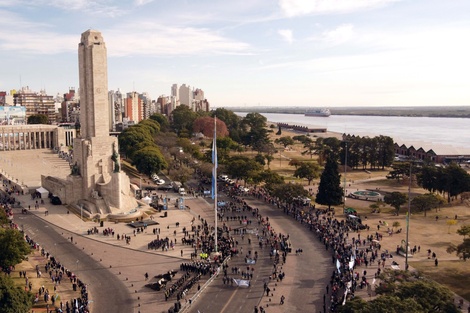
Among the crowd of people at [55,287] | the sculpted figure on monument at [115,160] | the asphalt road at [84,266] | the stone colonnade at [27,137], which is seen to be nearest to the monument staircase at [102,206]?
the sculpted figure on monument at [115,160]

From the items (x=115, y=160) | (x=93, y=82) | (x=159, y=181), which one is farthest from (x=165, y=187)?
(x=93, y=82)

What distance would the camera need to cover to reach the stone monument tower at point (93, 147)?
176 feet

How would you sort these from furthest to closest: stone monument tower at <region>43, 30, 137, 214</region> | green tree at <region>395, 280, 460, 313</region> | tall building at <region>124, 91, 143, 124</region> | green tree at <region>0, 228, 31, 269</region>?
tall building at <region>124, 91, 143, 124</region>, stone monument tower at <region>43, 30, 137, 214</region>, green tree at <region>0, 228, 31, 269</region>, green tree at <region>395, 280, 460, 313</region>

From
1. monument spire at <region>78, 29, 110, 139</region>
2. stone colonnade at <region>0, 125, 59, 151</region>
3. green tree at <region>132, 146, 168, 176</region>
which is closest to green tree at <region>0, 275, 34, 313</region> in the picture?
monument spire at <region>78, 29, 110, 139</region>

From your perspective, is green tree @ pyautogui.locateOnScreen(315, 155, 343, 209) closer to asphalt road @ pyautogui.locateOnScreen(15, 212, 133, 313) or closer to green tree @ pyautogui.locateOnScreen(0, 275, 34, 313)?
asphalt road @ pyautogui.locateOnScreen(15, 212, 133, 313)

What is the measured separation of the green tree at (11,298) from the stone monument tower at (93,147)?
88.9ft

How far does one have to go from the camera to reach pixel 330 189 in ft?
183

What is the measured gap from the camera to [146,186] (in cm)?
6838

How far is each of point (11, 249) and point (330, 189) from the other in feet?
126

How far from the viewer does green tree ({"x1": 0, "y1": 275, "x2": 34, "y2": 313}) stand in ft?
79.5

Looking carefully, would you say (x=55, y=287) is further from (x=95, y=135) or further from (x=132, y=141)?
(x=132, y=141)

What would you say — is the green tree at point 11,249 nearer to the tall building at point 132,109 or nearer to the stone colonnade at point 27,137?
the stone colonnade at point 27,137

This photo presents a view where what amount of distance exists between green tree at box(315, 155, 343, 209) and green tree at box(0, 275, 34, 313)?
1538 inches

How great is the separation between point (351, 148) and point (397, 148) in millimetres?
32801
